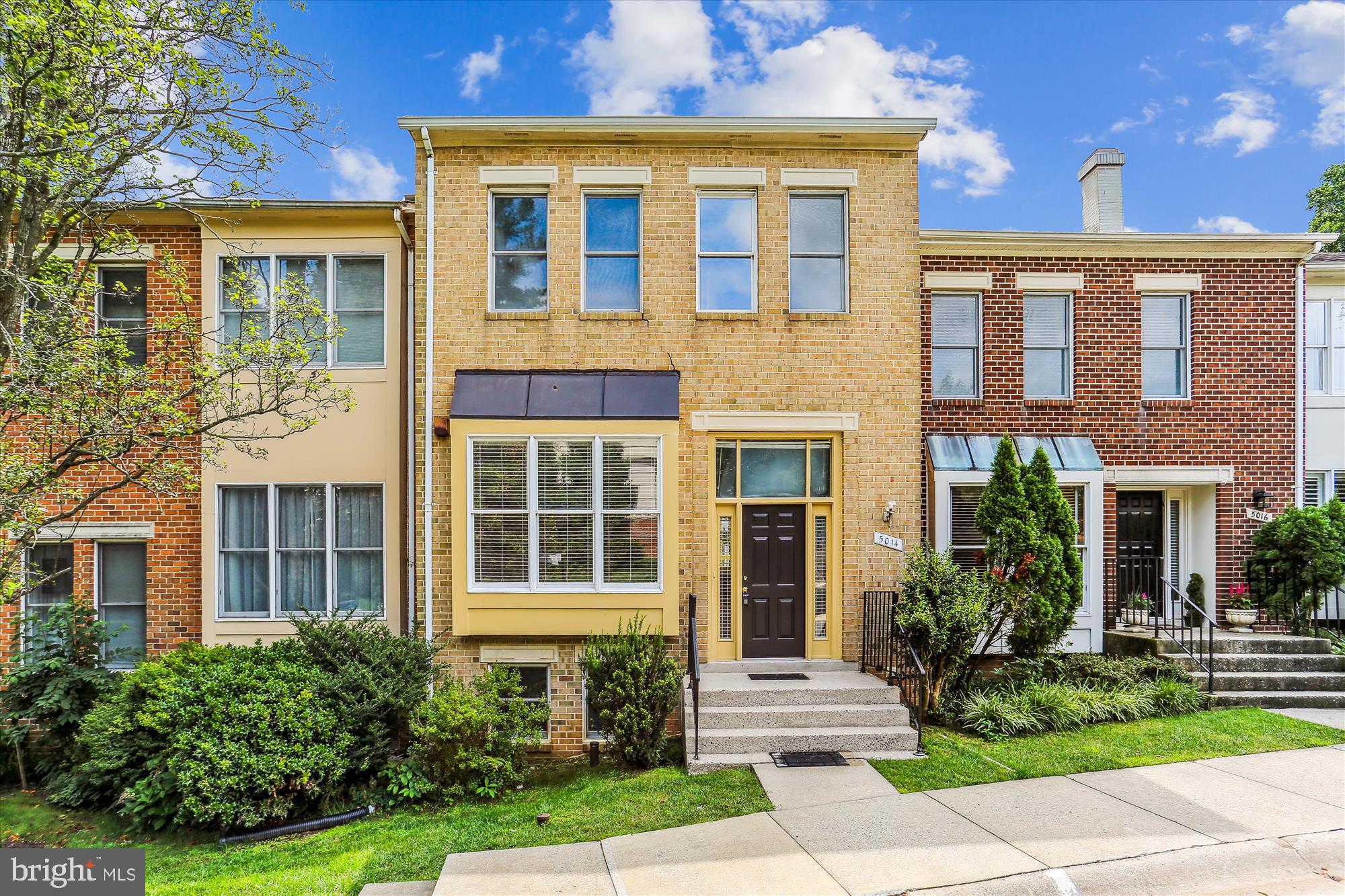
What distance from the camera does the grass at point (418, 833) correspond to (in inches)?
217

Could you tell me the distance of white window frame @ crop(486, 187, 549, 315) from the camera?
875 cm

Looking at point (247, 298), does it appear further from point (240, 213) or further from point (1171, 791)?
point (1171, 791)

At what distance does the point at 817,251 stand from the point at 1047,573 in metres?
5.00

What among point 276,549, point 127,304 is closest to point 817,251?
point 276,549

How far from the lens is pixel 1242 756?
6.88m

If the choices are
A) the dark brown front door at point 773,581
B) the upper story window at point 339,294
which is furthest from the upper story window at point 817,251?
the upper story window at point 339,294

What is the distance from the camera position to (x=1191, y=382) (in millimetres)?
10195

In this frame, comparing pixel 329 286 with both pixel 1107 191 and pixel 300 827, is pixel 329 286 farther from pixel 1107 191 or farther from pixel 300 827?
pixel 1107 191

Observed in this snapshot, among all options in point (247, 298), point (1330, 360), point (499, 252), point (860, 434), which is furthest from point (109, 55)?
point (1330, 360)

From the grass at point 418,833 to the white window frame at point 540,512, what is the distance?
2.11 m

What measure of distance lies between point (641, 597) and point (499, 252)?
16.0 feet

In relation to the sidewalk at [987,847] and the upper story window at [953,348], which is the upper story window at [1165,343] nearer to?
the upper story window at [953,348]

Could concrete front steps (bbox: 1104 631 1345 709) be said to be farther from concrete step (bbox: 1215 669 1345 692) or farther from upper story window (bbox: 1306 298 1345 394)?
upper story window (bbox: 1306 298 1345 394)

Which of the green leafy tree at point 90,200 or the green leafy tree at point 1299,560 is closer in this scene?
the green leafy tree at point 90,200
